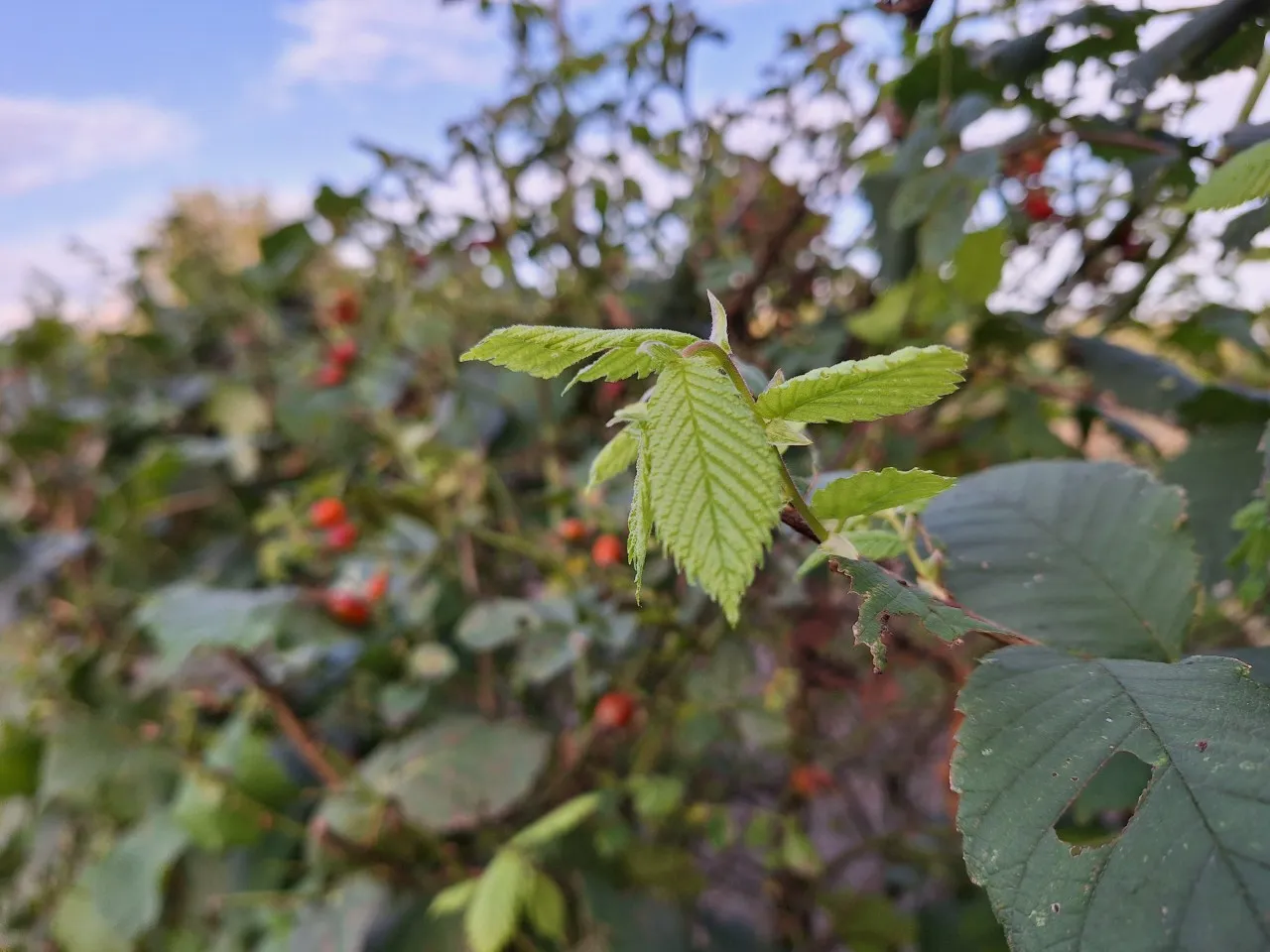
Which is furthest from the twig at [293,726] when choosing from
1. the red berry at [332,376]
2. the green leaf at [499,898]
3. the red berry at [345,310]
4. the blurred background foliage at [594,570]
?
the red berry at [345,310]

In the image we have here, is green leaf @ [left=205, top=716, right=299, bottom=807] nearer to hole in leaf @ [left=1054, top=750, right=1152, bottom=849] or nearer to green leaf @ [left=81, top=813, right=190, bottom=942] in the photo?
green leaf @ [left=81, top=813, right=190, bottom=942]

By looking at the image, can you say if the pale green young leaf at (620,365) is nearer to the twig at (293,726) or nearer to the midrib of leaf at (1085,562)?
the midrib of leaf at (1085,562)

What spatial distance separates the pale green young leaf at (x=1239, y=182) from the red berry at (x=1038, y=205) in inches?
17.1

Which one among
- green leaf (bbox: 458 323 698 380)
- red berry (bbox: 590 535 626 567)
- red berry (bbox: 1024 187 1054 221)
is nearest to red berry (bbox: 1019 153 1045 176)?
red berry (bbox: 1024 187 1054 221)

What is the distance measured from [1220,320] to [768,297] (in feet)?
1.48

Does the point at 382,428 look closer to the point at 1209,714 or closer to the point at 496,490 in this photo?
the point at 496,490

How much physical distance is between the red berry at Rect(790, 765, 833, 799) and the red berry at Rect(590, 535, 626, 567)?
1.34 feet

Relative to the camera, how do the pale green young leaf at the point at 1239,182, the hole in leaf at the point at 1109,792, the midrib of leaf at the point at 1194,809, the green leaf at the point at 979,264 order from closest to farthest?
the midrib of leaf at the point at 1194,809
the pale green young leaf at the point at 1239,182
the hole in leaf at the point at 1109,792
the green leaf at the point at 979,264

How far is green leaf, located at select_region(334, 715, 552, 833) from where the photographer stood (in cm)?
82

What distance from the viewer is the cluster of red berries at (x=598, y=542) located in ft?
2.40

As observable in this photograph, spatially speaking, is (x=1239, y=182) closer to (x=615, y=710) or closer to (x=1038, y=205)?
(x=1038, y=205)

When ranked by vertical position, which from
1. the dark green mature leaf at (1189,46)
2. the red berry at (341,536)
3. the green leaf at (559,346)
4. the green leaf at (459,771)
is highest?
the dark green mature leaf at (1189,46)

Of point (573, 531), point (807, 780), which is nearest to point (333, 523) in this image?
point (573, 531)

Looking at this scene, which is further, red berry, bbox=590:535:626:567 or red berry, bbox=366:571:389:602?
red berry, bbox=366:571:389:602
